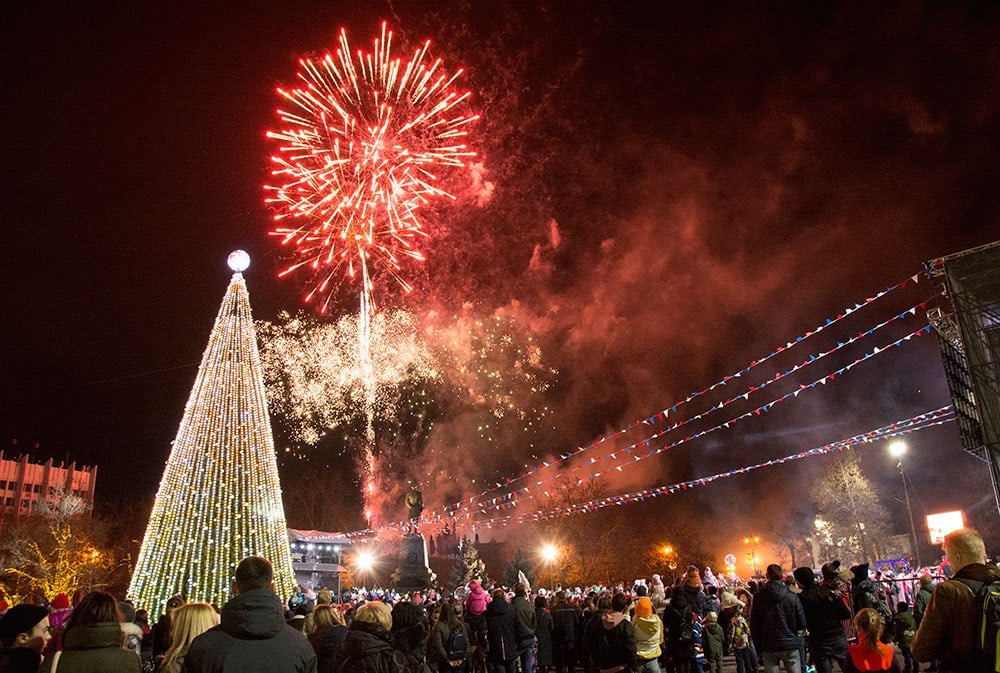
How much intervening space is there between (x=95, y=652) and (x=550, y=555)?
5266 centimetres

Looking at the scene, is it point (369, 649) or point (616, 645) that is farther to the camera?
point (616, 645)

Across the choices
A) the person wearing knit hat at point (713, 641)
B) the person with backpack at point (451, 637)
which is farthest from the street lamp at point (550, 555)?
the person with backpack at point (451, 637)

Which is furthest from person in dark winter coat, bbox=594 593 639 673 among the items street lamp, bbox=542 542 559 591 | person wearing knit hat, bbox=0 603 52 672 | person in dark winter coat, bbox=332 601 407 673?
street lamp, bbox=542 542 559 591

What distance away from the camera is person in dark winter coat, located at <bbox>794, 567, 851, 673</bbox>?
755cm

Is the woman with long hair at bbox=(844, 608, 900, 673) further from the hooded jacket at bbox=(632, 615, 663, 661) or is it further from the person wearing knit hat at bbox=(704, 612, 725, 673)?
the person wearing knit hat at bbox=(704, 612, 725, 673)

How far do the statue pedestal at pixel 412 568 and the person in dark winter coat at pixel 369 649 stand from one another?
82.9 ft

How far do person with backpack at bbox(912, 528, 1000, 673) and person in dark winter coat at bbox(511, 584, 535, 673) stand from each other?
758 cm

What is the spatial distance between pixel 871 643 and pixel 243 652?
499 centimetres

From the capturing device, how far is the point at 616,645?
21.5 feet

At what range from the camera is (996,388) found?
17.0 m

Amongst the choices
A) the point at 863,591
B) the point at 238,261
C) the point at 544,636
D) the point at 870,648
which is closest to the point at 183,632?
the point at 870,648

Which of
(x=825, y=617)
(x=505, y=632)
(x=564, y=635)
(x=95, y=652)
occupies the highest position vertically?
(x=95, y=652)

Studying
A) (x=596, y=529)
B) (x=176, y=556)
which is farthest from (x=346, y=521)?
(x=176, y=556)

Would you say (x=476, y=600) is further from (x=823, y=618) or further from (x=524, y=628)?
(x=823, y=618)
